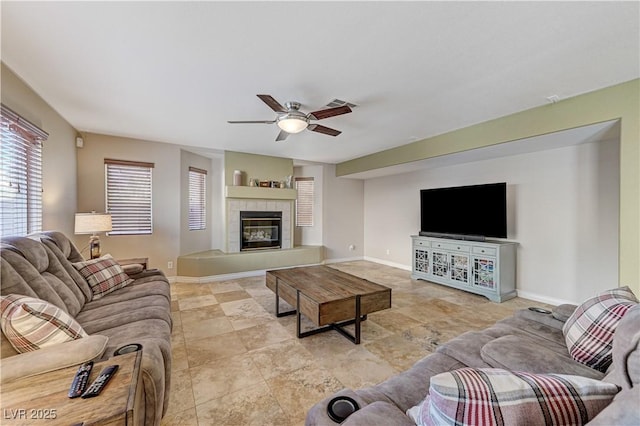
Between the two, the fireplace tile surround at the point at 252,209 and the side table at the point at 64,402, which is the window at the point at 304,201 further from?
the side table at the point at 64,402

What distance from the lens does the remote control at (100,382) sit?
969 mm

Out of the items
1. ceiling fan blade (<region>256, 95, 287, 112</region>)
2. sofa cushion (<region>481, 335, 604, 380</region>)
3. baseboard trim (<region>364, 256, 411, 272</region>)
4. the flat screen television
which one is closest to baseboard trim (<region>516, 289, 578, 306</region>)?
the flat screen television

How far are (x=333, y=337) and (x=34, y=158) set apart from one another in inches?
144

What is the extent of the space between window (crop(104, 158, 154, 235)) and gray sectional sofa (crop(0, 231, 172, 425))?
1.83 m

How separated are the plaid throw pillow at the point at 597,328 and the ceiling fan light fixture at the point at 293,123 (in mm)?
2590

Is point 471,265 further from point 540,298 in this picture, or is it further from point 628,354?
point 628,354

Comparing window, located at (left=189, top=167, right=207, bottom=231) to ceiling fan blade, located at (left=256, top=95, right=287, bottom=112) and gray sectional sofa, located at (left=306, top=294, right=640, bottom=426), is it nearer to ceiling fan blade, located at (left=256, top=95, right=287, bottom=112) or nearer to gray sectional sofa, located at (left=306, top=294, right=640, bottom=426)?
ceiling fan blade, located at (left=256, top=95, right=287, bottom=112)

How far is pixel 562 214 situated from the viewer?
3.62m

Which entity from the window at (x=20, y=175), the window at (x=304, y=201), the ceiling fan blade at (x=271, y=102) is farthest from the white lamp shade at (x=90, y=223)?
the window at (x=304, y=201)

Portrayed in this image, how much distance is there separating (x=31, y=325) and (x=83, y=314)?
0.92 m

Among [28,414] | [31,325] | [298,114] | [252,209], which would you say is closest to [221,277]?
[252,209]

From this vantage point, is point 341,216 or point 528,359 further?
point 341,216

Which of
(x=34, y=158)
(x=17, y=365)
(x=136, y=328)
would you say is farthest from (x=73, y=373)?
(x=34, y=158)

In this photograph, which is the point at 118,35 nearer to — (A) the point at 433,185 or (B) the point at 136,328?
(B) the point at 136,328
